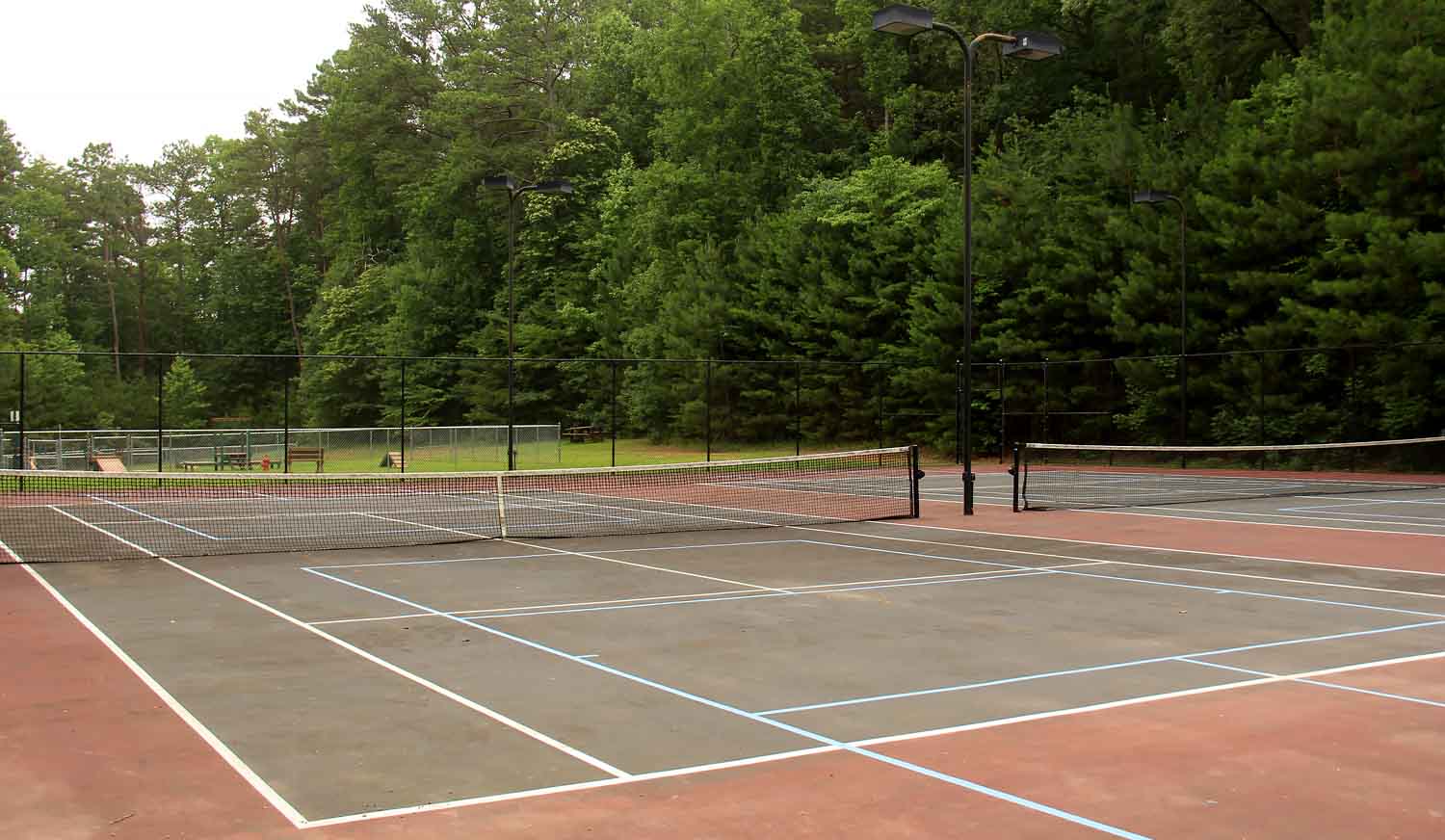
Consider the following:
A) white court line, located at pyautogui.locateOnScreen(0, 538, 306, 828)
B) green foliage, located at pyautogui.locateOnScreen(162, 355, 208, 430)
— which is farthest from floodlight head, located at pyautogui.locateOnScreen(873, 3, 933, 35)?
green foliage, located at pyautogui.locateOnScreen(162, 355, 208, 430)

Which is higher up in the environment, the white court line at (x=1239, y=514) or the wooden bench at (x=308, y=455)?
the wooden bench at (x=308, y=455)

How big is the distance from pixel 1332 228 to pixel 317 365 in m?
51.2

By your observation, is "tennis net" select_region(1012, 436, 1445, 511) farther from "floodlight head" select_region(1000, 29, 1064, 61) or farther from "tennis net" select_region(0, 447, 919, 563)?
"floodlight head" select_region(1000, 29, 1064, 61)

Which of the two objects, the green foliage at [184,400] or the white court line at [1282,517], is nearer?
the white court line at [1282,517]

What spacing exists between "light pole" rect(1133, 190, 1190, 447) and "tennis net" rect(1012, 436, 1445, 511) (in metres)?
1.20

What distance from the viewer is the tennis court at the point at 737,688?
5.39 metres

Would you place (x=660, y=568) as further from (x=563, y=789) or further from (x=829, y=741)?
(x=563, y=789)

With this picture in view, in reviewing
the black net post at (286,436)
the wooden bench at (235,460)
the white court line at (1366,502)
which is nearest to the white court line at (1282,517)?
the white court line at (1366,502)

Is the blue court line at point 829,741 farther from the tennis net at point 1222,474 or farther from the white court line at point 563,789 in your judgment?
the tennis net at point 1222,474

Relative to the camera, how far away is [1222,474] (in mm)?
30734

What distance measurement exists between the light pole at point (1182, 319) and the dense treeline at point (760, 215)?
17.5 inches

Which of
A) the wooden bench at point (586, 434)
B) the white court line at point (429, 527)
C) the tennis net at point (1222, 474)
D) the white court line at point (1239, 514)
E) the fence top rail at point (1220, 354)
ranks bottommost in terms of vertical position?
the white court line at point (429, 527)

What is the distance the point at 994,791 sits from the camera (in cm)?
557

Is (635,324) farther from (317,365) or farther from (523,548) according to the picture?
(523,548)
